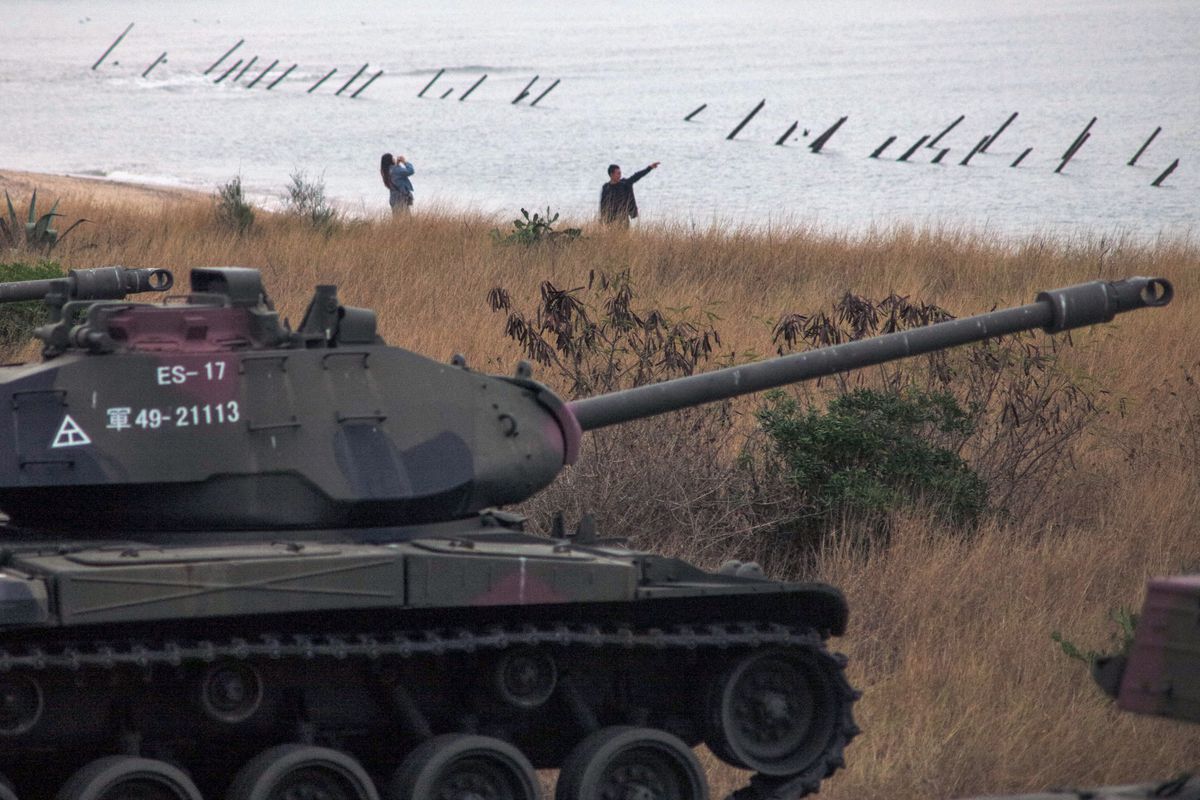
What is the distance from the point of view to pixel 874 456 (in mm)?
10773

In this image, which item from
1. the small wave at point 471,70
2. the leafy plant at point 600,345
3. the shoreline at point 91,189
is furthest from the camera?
the small wave at point 471,70

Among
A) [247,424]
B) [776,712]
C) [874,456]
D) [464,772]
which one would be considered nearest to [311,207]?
[874,456]

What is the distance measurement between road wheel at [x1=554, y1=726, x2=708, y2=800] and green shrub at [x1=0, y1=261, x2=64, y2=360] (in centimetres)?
882

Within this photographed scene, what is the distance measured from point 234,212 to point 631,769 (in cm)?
1512

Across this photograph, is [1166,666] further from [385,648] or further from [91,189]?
[91,189]

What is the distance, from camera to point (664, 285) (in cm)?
1789

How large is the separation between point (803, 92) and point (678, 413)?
61.6 metres

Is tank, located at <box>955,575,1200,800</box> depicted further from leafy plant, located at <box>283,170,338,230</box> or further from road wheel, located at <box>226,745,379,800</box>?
leafy plant, located at <box>283,170,338,230</box>

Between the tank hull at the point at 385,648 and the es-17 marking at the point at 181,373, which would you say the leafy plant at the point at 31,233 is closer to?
the es-17 marking at the point at 181,373

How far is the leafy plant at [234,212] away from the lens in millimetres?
20203

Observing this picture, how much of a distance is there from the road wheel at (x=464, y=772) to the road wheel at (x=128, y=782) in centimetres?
71

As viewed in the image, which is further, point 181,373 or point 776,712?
point 776,712

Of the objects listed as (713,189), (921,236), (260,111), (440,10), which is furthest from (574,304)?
(440,10)

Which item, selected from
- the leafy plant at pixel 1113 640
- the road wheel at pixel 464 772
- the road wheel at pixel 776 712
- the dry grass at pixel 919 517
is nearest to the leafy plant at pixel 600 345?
the dry grass at pixel 919 517
